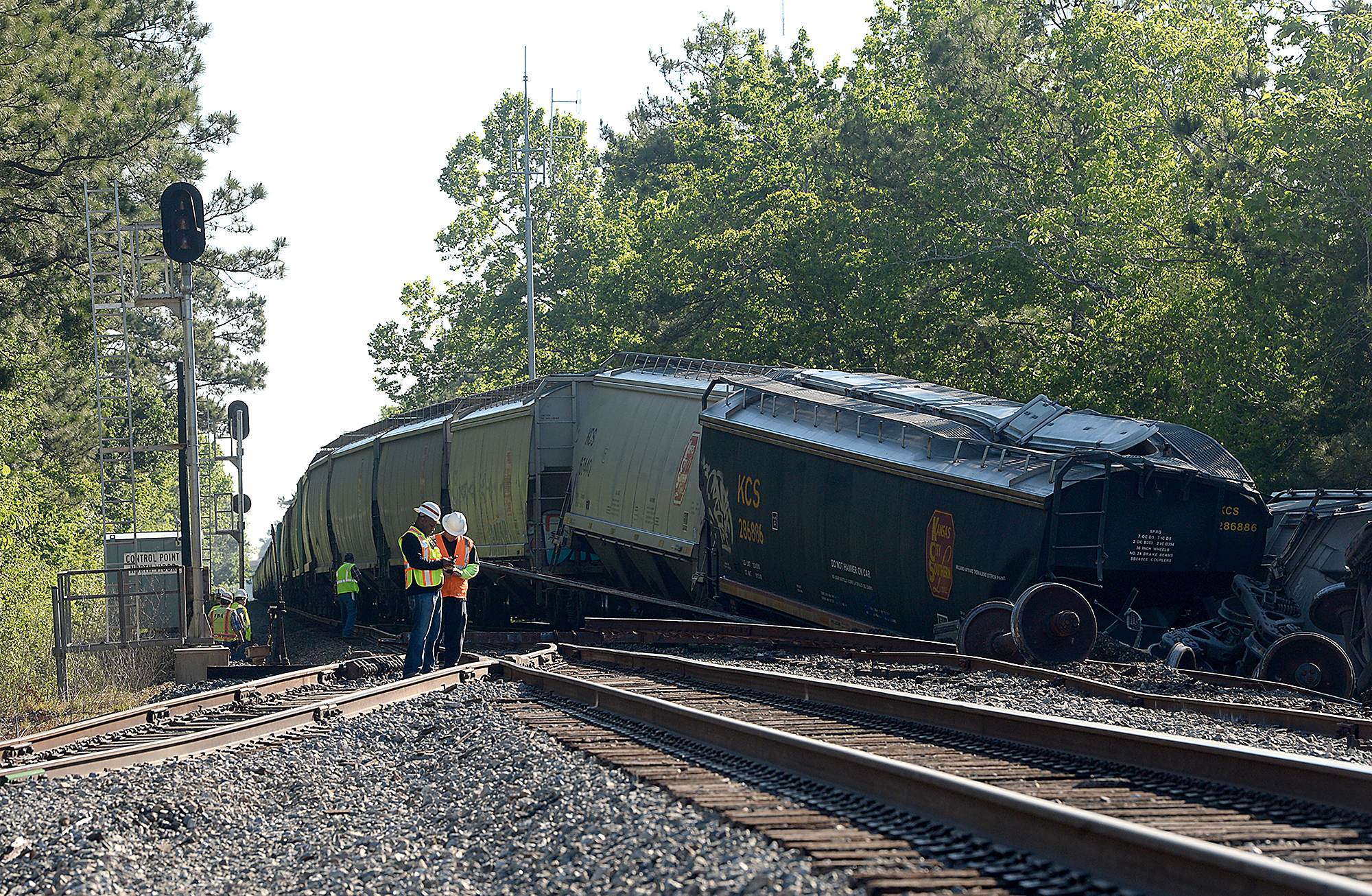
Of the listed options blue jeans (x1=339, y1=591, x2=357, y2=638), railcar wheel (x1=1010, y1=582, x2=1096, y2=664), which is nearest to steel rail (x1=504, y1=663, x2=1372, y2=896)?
railcar wheel (x1=1010, y1=582, x2=1096, y2=664)

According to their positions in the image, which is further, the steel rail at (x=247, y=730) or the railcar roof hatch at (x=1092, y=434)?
the railcar roof hatch at (x=1092, y=434)

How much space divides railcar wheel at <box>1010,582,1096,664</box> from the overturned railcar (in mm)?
448

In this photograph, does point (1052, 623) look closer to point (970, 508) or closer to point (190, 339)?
point (970, 508)

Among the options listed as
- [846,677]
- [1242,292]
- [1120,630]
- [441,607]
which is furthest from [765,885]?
[1242,292]

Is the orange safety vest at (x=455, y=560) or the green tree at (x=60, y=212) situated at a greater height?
the green tree at (x=60, y=212)

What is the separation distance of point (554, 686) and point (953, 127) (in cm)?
2400

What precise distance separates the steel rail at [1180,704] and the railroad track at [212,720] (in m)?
4.25

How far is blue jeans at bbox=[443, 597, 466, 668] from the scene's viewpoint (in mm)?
11984

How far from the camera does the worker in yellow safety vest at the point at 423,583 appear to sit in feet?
37.6

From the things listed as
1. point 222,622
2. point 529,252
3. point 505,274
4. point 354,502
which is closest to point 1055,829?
point 222,622

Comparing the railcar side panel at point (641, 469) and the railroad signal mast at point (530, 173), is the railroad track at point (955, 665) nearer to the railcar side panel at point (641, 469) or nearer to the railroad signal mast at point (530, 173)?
the railcar side panel at point (641, 469)

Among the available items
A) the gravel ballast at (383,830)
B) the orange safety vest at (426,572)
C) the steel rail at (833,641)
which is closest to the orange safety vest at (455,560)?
the orange safety vest at (426,572)

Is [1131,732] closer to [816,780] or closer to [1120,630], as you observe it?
[816,780]

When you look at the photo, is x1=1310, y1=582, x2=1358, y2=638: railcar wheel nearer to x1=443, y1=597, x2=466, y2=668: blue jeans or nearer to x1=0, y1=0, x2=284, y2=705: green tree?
x1=443, y1=597, x2=466, y2=668: blue jeans
